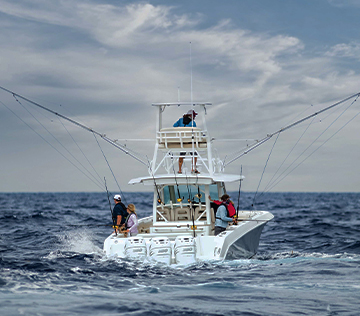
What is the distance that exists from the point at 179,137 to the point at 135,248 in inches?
147

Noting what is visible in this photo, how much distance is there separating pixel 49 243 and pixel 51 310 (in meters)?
11.4

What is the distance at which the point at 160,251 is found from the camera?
438 inches

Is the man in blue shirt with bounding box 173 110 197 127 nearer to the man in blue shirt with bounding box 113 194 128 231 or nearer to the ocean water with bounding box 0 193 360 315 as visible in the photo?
the man in blue shirt with bounding box 113 194 128 231

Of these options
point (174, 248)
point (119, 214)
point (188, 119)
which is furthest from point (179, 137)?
point (174, 248)

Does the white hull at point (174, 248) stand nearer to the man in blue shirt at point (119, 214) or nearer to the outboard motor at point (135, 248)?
the outboard motor at point (135, 248)

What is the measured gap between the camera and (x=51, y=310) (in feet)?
24.2

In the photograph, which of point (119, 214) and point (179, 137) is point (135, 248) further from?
point (179, 137)

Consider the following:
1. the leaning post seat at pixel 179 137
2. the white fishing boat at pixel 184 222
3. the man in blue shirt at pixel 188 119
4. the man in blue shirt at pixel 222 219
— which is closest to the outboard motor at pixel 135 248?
the white fishing boat at pixel 184 222

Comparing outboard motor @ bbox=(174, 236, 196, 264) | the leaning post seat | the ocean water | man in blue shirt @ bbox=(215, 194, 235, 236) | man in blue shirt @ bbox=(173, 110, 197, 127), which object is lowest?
the ocean water

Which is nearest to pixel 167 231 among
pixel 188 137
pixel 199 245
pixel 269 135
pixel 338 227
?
pixel 199 245

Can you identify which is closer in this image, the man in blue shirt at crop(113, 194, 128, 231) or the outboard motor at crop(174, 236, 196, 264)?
the outboard motor at crop(174, 236, 196, 264)

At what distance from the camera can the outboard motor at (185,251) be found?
438 inches

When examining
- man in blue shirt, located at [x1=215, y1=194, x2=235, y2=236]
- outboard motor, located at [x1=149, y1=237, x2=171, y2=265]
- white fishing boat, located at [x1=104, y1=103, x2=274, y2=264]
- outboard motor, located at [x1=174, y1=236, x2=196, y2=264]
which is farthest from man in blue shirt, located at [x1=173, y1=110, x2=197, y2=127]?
outboard motor, located at [x1=149, y1=237, x2=171, y2=265]

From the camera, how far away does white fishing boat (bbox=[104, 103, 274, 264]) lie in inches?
444
